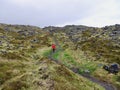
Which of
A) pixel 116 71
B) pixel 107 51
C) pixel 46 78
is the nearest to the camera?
pixel 46 78

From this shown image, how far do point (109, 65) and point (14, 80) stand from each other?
22462 mm

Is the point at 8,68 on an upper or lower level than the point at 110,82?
upper

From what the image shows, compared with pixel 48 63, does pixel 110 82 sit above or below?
below

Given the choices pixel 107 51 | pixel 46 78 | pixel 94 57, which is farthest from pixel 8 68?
pixel 107 51

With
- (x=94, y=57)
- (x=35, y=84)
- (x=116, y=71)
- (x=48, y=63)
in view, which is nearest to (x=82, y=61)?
(x=94, y=57)

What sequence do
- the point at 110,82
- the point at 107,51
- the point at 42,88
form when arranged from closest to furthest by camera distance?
1. the point at 42,88
2. the point at 110,82
3. the point at 107,51

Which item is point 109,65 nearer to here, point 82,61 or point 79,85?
point 82,61

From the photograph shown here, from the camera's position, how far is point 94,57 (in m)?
60.1

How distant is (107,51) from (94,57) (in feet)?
24.7

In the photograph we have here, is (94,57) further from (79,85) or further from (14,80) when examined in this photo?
(14,80)

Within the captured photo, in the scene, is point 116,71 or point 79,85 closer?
point 79,85

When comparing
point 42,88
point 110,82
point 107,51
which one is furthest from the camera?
point 107,51

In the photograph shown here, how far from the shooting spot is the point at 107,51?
218 feet

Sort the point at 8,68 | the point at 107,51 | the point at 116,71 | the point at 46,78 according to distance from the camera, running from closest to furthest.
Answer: the point at 46,78
the point at 8,68
the point at 116,71
the point at 107,51
